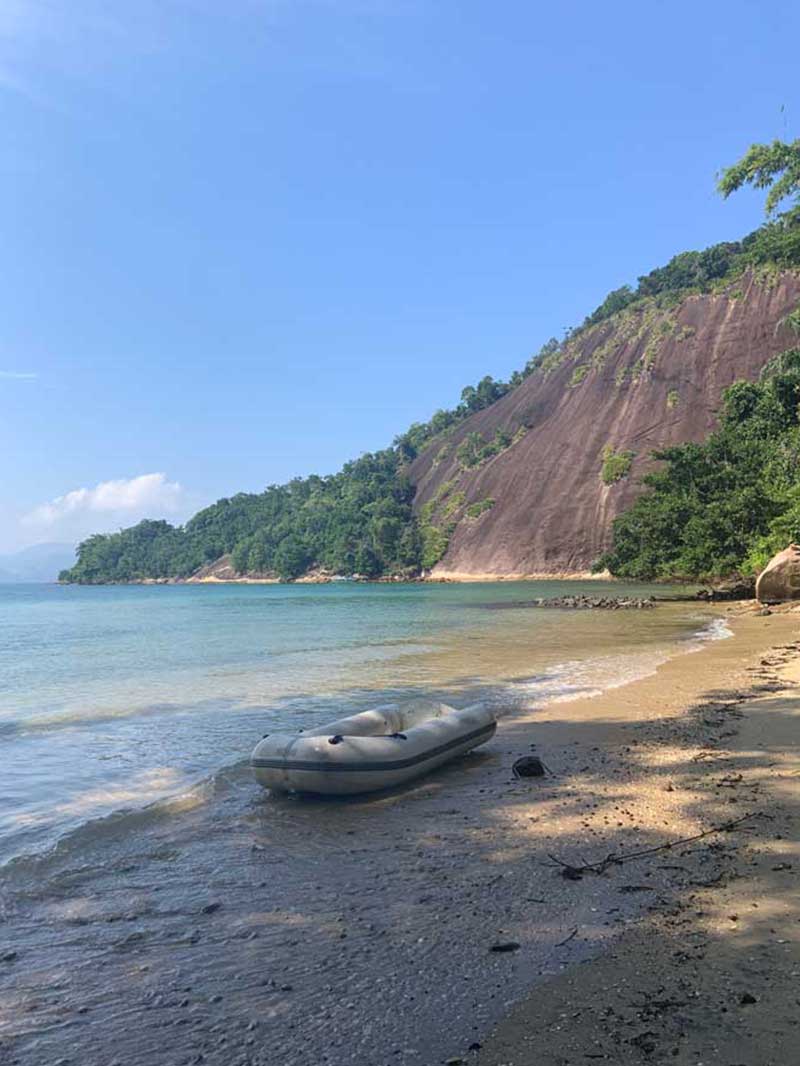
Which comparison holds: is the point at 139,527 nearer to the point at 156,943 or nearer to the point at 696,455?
the point at 696,455

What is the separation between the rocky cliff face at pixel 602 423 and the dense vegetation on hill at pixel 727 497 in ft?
73.8

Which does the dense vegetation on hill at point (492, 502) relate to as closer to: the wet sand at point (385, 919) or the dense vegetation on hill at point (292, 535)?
the dense vegetation on hill at point (292, 535)

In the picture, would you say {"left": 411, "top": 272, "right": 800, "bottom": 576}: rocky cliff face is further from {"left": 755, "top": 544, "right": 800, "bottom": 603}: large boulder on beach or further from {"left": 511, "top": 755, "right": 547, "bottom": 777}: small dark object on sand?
{"left": 511, "top": 755, "right": 547, "bottom": 777}: small dark object on sand

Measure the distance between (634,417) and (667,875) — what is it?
92.2 m

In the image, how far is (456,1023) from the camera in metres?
3.34

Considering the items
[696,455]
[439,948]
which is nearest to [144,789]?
[439,948]

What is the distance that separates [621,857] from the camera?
521 cm

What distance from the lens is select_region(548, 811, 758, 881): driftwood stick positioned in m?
4.98

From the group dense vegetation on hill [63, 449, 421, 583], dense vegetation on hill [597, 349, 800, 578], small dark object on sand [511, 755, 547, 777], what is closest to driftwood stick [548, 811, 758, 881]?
small dark object on sand [511, 755, 547, 777]

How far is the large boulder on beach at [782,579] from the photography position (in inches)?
1174

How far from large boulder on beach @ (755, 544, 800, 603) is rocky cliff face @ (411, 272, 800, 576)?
53.0 meters

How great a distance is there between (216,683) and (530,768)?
10.3 meters

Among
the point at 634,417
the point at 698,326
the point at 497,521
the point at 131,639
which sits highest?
the point at 698,326

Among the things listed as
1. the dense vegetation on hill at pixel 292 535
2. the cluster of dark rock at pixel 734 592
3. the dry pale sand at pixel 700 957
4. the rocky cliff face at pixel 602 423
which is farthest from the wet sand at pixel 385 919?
A: the dense vegetation on hill at pixel 292 535
